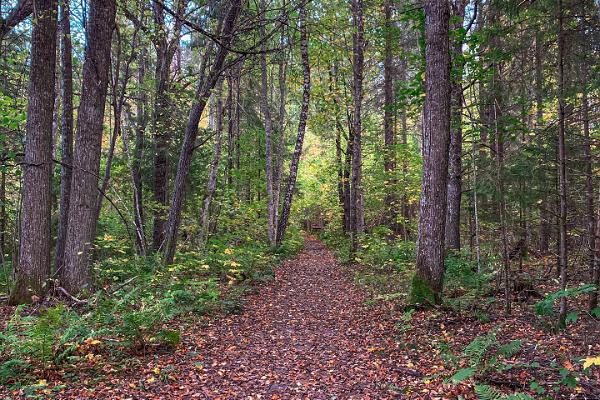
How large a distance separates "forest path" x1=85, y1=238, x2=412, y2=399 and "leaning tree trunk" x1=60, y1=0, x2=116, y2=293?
2.55m

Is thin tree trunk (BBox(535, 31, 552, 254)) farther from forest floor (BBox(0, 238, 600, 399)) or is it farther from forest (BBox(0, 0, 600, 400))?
forest floor (BBox(0, 238, 600, 399))

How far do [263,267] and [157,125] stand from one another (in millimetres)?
5566

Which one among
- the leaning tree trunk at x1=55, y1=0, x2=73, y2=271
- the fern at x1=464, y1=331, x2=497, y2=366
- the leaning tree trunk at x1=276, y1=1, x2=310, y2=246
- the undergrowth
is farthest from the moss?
the leaning tree trunk at x1=276, y1=1, x2=310, y2=246

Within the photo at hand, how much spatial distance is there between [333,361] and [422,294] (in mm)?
2321

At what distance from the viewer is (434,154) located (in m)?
6.79

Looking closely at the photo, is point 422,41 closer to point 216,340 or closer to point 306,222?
point 216,340

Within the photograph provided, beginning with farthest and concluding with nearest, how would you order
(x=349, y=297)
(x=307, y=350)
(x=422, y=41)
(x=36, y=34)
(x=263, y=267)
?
(x=263, y=267) → (x=349, y=297) → (x=422, y=41) → (x=36, y=34) → (x=307, y=350)

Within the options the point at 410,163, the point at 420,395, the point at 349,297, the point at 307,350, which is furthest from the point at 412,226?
the point at 420,395

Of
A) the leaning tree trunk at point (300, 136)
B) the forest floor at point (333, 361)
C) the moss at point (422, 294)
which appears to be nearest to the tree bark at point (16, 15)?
the forest floor at point (333, 361)

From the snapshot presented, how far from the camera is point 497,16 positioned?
8.27m

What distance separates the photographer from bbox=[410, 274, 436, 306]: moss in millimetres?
6828

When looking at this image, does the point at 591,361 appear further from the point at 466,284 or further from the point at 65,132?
the point at 65,132

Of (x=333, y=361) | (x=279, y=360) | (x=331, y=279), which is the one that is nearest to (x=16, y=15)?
(x=279, y=360)

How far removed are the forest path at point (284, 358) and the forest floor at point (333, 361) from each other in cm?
1
